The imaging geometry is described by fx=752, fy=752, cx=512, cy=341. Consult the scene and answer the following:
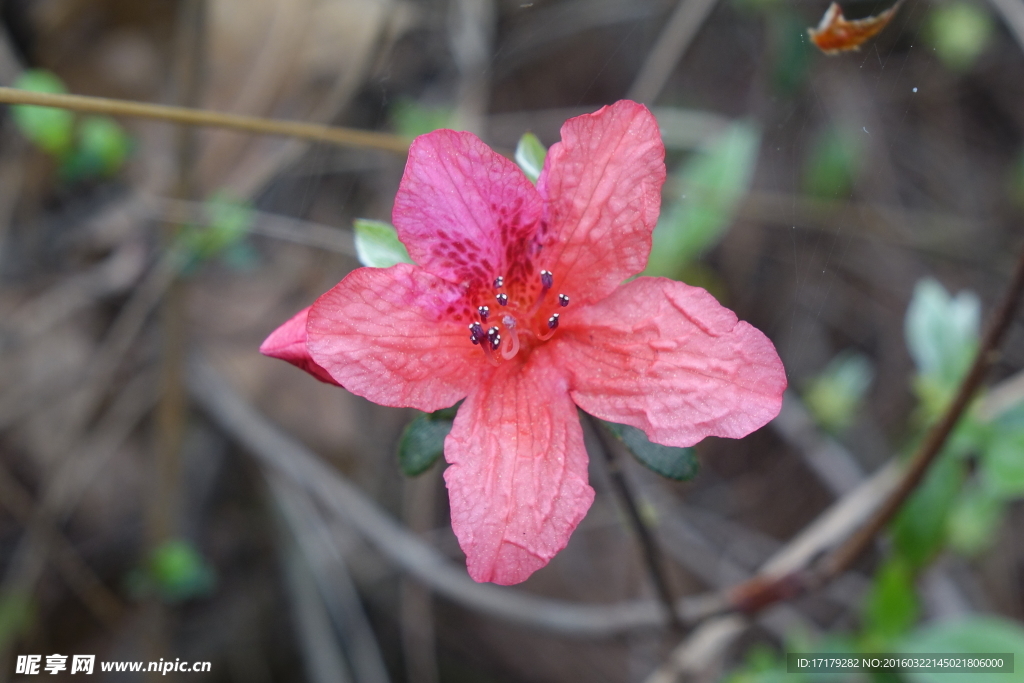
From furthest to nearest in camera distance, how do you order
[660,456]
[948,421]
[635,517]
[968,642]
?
[968,642], [948,421], [635,517], [660,456]

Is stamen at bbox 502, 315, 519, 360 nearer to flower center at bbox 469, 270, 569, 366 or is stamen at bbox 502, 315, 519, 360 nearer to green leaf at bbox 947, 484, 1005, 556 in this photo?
flower center at bbox 469, 270, 569, 366

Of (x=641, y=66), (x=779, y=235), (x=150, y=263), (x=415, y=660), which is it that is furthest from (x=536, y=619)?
(x=641, y=66)

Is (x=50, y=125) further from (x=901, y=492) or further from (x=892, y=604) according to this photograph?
(x=892, y=604)

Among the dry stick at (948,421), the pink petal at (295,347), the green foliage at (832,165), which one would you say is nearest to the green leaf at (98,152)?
the pink petal at (295,347)

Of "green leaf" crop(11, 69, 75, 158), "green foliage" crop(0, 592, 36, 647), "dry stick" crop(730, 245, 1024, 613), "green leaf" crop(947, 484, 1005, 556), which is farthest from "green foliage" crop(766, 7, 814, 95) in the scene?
"green foliage" crop(0, 592, 36, 647)

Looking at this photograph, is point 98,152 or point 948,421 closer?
point 948,421

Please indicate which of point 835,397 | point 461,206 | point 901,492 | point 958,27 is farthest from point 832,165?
point 461,206
